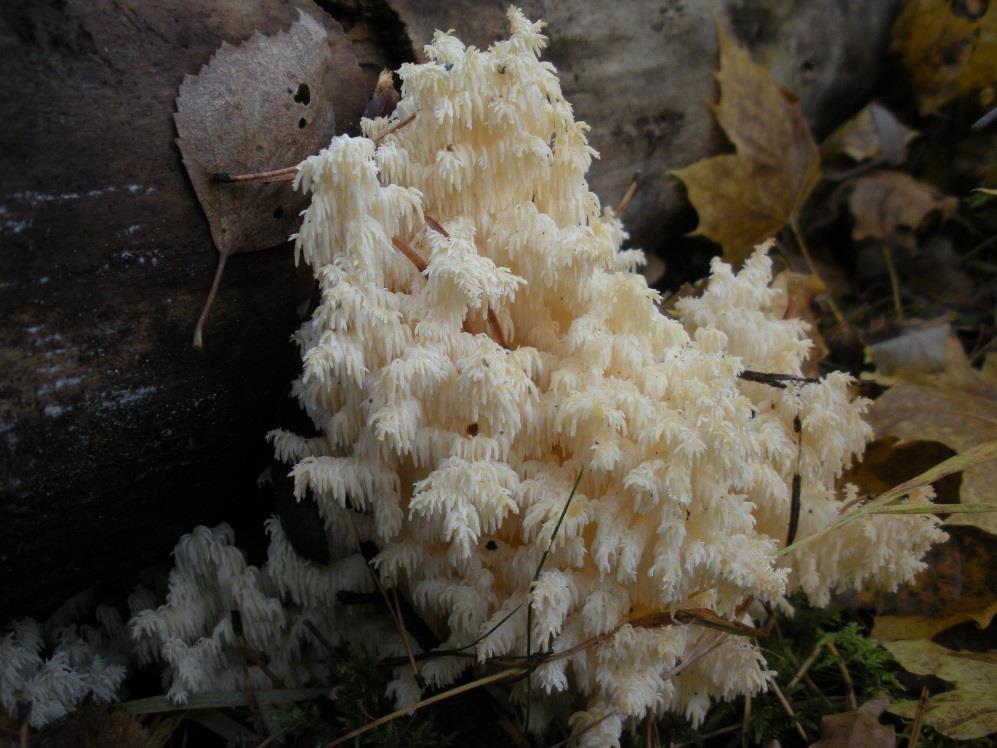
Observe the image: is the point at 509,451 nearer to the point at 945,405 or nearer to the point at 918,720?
the point at 918,720

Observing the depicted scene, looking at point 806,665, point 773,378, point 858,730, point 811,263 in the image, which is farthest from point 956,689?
point 811,263

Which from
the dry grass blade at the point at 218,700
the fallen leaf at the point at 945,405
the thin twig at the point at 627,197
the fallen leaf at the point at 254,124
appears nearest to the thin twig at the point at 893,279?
the fallen leaf at the point at 945,405

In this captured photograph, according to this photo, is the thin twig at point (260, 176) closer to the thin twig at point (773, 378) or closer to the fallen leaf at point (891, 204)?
the thin twig at point (773, 378)

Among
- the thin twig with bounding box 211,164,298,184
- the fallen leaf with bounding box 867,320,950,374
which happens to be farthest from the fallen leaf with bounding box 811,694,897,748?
A: the thin twig with bounding box 211,164,298,184

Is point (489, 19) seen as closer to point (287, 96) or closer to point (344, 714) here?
point (287, 96)

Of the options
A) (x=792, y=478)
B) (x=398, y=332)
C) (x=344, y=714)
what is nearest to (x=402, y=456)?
(x=398, y=332)
